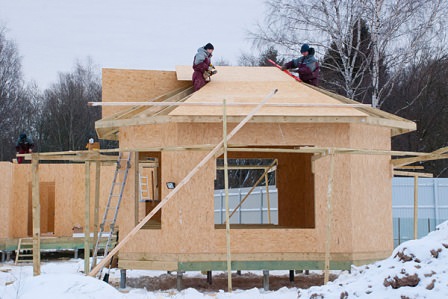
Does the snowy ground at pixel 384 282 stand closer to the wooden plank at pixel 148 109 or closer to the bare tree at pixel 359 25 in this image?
the wooden plank at pixel 148 109

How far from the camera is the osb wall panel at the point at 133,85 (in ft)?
46.5

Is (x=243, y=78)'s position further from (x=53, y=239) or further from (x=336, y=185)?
(x=53, y=239)

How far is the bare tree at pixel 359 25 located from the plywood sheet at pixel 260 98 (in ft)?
27.5

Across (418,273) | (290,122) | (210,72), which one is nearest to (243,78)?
(210,72)

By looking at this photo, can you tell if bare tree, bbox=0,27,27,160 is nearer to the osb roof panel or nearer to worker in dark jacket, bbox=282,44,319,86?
the osb roof panel

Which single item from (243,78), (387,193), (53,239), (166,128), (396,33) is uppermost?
(396,33)

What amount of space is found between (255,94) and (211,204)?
249 cm

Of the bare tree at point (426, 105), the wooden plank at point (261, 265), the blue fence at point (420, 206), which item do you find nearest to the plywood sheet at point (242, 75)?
the wooden plank at point (261, 265)

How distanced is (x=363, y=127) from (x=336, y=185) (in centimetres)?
129

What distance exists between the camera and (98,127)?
12523 millimetres

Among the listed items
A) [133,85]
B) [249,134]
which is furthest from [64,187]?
[249,134]

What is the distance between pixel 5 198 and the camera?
20438 mm

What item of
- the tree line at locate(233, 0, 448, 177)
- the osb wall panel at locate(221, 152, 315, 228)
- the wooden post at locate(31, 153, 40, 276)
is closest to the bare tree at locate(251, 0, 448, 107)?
the tree line at locate(233, 0, 448, 177)

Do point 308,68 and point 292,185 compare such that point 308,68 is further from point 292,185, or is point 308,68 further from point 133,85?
point 133,85
